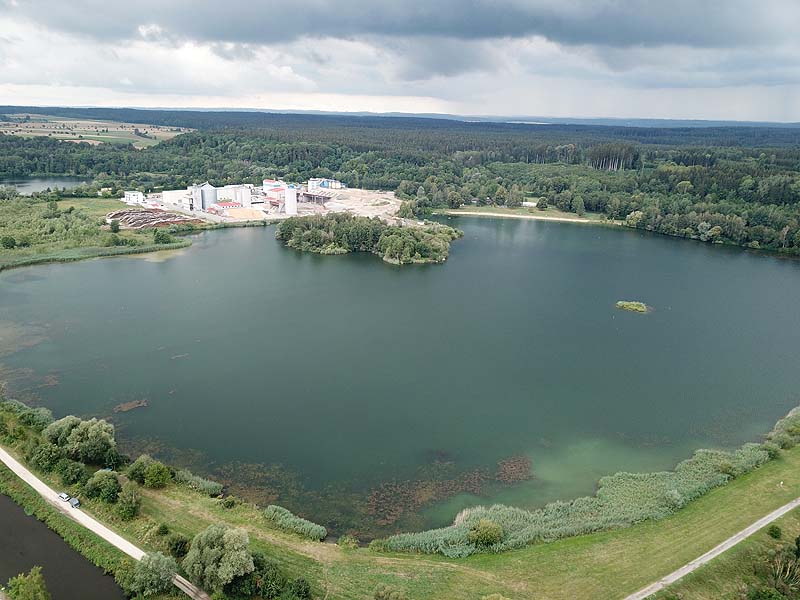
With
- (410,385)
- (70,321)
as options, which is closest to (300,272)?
(70,321)

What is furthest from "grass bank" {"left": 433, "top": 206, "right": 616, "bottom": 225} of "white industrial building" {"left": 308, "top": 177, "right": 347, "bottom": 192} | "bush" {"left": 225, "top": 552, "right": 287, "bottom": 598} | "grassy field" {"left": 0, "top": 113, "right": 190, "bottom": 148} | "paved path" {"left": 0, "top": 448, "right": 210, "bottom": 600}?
"grassy field" {"left": 0, "top": 113, "right": 190, "bottom": 148}

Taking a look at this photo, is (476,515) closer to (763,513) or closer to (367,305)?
(763,513)

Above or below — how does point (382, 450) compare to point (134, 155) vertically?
below

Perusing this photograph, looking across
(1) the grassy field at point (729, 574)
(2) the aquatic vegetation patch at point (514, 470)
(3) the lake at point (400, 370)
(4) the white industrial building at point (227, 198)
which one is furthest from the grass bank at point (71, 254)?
(1) the grassy field at point (729, 574)

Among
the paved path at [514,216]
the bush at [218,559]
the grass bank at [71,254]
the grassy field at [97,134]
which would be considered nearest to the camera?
the bush at [218,559]

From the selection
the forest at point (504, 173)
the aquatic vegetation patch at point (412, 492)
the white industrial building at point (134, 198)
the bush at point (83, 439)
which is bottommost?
the aquatic vegetation patch at point (412, 492)

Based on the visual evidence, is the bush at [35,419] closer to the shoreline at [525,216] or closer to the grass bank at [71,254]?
the grass bank at [71,254]

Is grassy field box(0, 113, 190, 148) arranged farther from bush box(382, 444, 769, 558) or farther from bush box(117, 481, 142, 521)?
bush box(382, 444, 769, 558)
